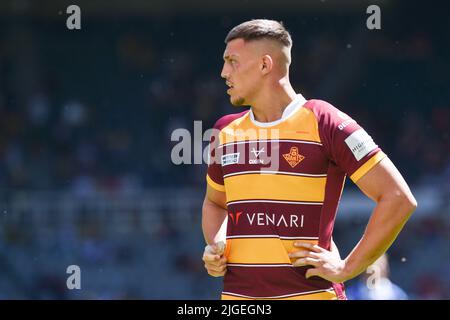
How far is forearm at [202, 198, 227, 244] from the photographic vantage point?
3836 millimetres

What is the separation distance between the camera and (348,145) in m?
3.41

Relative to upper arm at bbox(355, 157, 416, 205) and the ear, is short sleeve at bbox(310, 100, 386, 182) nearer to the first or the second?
upper arm at bbox(355, 157, 416, 205)

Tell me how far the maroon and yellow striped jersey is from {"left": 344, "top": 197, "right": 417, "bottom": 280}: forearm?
0.16 metres

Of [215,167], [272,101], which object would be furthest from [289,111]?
[215,167]

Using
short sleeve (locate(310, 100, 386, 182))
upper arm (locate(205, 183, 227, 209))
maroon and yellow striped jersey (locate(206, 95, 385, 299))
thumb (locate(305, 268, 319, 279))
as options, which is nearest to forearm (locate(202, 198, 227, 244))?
upper arm (locate(205, 183, 227, 209))

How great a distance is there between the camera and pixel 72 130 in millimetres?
14234

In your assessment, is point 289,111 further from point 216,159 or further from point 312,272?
point 312,272

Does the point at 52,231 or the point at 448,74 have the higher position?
the point at 448,74

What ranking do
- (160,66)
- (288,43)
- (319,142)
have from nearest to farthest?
(319,142), (288,43), (160,66)

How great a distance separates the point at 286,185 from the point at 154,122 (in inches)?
418

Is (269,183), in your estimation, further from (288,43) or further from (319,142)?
(288,43)

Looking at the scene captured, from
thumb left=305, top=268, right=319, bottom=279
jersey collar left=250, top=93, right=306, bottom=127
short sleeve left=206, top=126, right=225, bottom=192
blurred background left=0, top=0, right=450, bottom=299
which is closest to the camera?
thumb left=305, top=268, right=319, bottom=279

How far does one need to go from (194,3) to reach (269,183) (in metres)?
12.5
